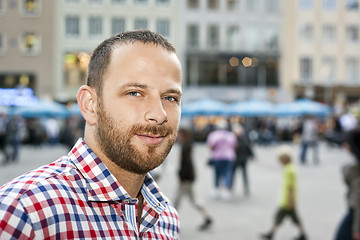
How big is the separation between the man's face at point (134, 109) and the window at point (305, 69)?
40302mm

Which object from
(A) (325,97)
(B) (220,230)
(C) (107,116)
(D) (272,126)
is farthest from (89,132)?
(A) (325,97)

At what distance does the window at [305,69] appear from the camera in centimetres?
3991

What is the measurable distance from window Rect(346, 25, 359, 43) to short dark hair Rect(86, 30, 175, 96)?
4351 centimetres

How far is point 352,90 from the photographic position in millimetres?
40094

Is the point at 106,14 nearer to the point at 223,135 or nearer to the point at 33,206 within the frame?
the point at 223,135

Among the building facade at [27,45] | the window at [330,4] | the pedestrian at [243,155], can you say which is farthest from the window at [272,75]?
the pedestrian at [243,155]

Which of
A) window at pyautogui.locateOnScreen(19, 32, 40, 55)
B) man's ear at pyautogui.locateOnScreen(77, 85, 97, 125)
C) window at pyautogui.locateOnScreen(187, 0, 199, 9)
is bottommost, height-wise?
man's ear at pyautogui.locateOnScreen(77, 85, 97, 125)

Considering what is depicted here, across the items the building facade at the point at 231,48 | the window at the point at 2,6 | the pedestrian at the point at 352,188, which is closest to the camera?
the pedestrian at the point at 352,188

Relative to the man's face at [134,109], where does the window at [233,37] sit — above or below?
above

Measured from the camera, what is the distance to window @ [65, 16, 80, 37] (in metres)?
36.8

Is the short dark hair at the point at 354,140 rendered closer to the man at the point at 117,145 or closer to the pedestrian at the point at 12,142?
the man at the point at 117,145

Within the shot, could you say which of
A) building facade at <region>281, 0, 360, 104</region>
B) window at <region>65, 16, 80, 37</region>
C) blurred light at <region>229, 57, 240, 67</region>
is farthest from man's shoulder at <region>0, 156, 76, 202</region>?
building facade at <region>281, 0, 360, 104</region>

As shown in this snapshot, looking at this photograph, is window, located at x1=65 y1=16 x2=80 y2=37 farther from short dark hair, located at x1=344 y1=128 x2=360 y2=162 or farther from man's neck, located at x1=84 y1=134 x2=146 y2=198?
man's neck, located at x1=84 y1=134 x2=146 y2=198

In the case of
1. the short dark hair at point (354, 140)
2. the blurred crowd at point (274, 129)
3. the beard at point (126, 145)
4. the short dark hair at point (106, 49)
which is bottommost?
the blurred crowd at point (274, 129)
